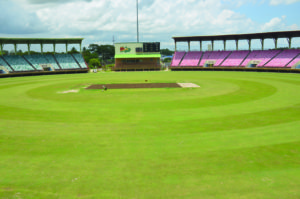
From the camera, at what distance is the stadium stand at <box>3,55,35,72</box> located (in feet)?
219

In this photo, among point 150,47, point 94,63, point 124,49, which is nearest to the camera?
point 150,47

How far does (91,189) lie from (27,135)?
25.2ft

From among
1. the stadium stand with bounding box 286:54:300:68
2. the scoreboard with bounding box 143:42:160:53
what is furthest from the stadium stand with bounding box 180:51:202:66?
the stadium stand with bounding box 286:54:300:68

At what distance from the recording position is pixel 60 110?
2033 centimetres

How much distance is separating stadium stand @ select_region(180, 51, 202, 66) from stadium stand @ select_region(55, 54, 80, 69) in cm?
3570

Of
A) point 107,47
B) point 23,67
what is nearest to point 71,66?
point 23,67

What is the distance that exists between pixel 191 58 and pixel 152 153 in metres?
75.2

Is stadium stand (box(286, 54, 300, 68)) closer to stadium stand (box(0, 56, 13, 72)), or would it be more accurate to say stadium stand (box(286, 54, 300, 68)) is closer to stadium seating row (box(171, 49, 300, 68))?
stadium seating row (box(171, 49, 300, 68))

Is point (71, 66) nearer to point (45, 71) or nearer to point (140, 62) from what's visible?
point (45, 71)

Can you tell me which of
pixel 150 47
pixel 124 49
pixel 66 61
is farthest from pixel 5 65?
pixel 150 47

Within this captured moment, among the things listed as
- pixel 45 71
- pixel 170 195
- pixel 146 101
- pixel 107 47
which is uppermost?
pixel 107 47

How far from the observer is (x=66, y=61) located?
77.8 metres

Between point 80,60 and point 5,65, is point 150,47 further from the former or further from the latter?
point 5,65

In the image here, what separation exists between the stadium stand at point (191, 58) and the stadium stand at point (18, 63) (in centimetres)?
4786
